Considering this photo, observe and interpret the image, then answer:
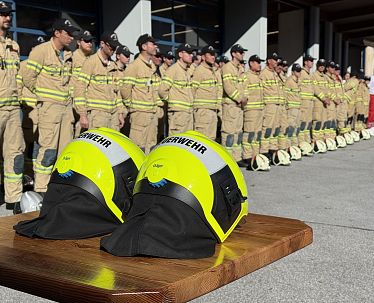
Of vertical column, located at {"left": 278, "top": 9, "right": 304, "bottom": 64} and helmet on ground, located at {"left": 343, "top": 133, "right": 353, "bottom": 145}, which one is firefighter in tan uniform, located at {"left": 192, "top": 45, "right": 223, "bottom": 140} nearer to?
helmet on ground, located at {"left": 343, "top": 133, "right": 353, "bottom": 145}

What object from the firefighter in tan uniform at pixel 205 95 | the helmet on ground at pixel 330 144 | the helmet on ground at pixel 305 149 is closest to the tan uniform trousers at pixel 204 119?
the firefighter in tan uniform at pixel 205 95

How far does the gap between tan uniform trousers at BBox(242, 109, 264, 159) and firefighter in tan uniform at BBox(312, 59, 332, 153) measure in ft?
9.27

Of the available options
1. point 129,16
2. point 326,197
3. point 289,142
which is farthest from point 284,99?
point 326,197

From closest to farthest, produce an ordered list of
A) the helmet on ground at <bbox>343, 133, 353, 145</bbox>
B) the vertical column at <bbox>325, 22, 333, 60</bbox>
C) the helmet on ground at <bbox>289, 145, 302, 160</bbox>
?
1. the helmet on ground at <bbox>289, 145, 302, 160</bbox>
2. the helmet on ground at <bbox>343, 133, 353, 145</bbox>
3. the vertical column at <bbox>325, 22, 333, 60</bbox>

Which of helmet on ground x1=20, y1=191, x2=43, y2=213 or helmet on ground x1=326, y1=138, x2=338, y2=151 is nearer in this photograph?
helmet on ground x1=20, y1=191, x2=43, y2=213

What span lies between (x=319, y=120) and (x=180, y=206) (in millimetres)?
10393

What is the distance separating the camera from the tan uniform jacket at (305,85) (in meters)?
11.0

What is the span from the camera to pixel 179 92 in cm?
762

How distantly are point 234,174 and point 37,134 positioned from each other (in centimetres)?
435

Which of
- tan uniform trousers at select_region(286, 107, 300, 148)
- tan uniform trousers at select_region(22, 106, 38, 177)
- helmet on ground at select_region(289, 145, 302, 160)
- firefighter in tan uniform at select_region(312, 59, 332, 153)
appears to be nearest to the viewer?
tan uniform trousers at select_region(22, 106, 38, 177)

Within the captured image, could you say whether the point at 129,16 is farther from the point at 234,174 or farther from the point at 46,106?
the point at 234,174

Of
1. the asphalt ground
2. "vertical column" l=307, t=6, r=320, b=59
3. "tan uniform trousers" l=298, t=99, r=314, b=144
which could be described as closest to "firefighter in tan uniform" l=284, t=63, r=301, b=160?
"tan uniform trousers" l=298, t=99, r=314, b=144

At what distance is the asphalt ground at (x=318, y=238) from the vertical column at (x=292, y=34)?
9.37m

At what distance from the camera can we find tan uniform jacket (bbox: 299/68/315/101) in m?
11.0
